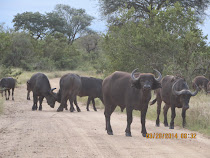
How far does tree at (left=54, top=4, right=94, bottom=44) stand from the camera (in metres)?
75.7

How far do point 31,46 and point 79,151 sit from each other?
37603 millimetres

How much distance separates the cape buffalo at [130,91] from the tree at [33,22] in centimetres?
5843

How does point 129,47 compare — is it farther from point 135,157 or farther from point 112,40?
point 135,157

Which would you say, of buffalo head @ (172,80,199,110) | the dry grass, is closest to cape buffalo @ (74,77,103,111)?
the dry grass

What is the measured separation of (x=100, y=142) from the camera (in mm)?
7762

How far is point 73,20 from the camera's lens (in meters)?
79.9

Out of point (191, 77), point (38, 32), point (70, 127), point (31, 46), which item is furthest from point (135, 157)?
point (38, 32)

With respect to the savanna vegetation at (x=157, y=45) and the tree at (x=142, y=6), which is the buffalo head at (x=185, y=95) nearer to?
the savanna vegetation at (x=157, y=45)

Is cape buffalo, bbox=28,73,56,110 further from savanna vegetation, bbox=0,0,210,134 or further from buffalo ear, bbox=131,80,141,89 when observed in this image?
buffalo ear, bbox=131,80,141,89

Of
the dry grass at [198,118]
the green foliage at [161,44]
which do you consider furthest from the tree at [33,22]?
the dry grass at [198,118]

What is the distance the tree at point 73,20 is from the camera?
2979 inches
